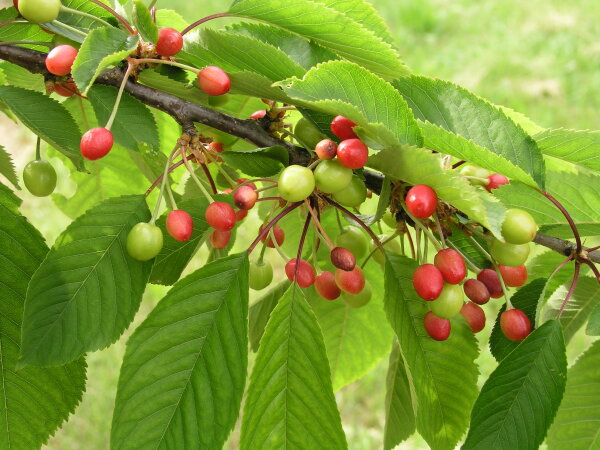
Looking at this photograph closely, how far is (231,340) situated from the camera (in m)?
1.00

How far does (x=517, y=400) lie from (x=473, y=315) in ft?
0.53

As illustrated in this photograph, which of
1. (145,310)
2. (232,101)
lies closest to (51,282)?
(232,101)

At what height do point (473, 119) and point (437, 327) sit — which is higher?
point (473, 119)

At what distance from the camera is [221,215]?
38.6 inches

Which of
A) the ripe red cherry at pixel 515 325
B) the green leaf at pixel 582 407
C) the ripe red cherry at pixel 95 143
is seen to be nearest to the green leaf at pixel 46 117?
the ripe red cherry at pixel 95 143

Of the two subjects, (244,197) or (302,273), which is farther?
(302,273)

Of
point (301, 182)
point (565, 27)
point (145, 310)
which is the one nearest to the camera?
point (301, 182)

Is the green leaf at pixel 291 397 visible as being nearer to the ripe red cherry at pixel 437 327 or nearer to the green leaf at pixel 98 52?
the ripe red cherry at pixel 437 327

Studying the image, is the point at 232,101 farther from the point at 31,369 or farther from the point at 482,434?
the point at 482,434

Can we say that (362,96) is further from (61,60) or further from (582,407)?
(582,407)

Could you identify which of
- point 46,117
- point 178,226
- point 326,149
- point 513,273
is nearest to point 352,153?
point 326,149

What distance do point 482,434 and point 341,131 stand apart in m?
0.47

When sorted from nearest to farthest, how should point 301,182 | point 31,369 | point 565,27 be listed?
1. point 301,182
2. point 31,369
3. point 565,27

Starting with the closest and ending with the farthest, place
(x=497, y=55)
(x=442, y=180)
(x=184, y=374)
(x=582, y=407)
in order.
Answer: (x=442, y=180) → (x=184, y=374) → (x=582, y=407) → (x=497, y=55)
